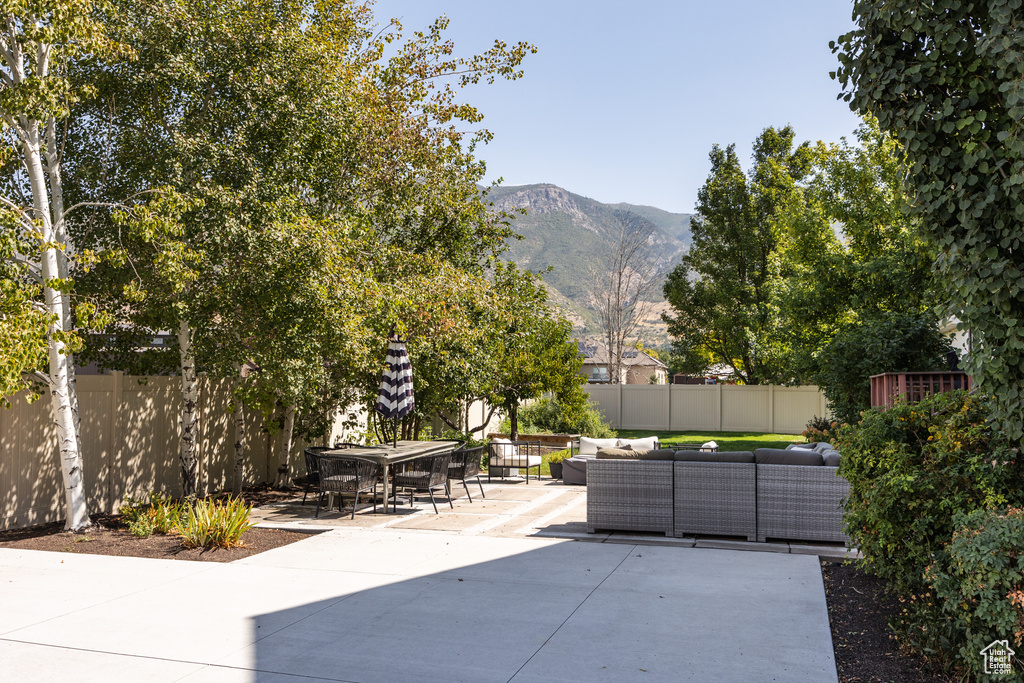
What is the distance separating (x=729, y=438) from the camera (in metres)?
26.4

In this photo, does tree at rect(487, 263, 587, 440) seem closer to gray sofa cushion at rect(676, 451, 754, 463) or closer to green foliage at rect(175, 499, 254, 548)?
gray sofa cushion at rect(676, 451, 754, 463)

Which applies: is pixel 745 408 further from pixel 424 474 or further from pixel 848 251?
pixel 424 474

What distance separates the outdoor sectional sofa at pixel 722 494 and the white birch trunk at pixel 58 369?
616 centimetres

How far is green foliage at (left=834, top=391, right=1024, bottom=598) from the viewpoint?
182 inches

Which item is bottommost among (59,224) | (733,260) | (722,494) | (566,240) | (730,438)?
(730,438)

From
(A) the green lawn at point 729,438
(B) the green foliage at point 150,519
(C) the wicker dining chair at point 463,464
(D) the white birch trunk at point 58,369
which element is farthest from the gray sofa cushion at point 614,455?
(A) the green lawn at point 729,438

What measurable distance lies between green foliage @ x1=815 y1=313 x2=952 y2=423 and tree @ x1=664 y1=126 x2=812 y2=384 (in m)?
13.8

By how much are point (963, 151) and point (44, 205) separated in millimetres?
8953

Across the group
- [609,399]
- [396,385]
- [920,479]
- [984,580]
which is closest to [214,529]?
[396,385]

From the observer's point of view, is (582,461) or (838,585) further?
(582,461)

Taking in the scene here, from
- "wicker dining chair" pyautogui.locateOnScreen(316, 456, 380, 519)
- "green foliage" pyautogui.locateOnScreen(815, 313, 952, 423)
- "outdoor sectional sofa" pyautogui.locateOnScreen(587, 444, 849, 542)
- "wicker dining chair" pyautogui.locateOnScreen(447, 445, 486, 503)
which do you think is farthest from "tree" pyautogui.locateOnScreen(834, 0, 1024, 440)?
"green foliage" pyautogui.locateOnScreen(815, 313, 952, 423)

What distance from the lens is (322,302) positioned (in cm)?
917

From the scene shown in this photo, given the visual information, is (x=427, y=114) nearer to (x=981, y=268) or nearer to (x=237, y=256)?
(x=237, y=256)

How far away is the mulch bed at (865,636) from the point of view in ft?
15.0
